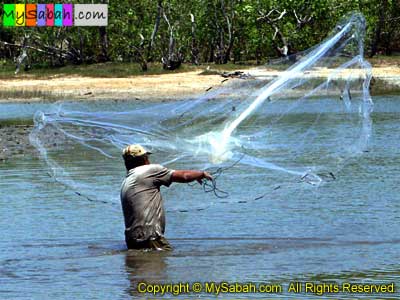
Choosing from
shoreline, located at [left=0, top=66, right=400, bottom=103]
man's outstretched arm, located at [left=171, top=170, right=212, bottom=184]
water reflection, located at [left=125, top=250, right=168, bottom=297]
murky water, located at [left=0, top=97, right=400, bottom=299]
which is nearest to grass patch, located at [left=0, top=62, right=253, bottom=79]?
shoreline, located at [left=0, top=66, right=400, bottom=103]

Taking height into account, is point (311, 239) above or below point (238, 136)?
below

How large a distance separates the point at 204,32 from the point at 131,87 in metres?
9.90

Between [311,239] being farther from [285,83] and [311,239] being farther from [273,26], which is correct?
[273,26]

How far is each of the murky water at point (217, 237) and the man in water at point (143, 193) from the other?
29cm

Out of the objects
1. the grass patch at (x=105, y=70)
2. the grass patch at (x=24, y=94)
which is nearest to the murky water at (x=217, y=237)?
the grass patch at (x=24, y=94)

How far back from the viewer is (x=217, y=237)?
40.5ft

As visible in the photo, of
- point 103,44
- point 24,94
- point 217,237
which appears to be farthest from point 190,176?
point 103,44

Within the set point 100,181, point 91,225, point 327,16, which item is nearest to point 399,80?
point 327,16

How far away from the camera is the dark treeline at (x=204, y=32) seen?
1778 inches

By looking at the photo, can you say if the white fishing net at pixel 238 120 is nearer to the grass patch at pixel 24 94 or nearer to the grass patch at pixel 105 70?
the grass patch at pixel 24 94

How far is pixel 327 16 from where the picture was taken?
148ft

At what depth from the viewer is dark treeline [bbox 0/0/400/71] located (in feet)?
148

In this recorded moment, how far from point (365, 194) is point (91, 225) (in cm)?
395

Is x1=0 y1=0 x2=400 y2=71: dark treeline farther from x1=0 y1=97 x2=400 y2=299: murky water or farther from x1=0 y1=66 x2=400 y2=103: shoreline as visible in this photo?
x1=0 y1=97 x2=400 y2=299: murky water
